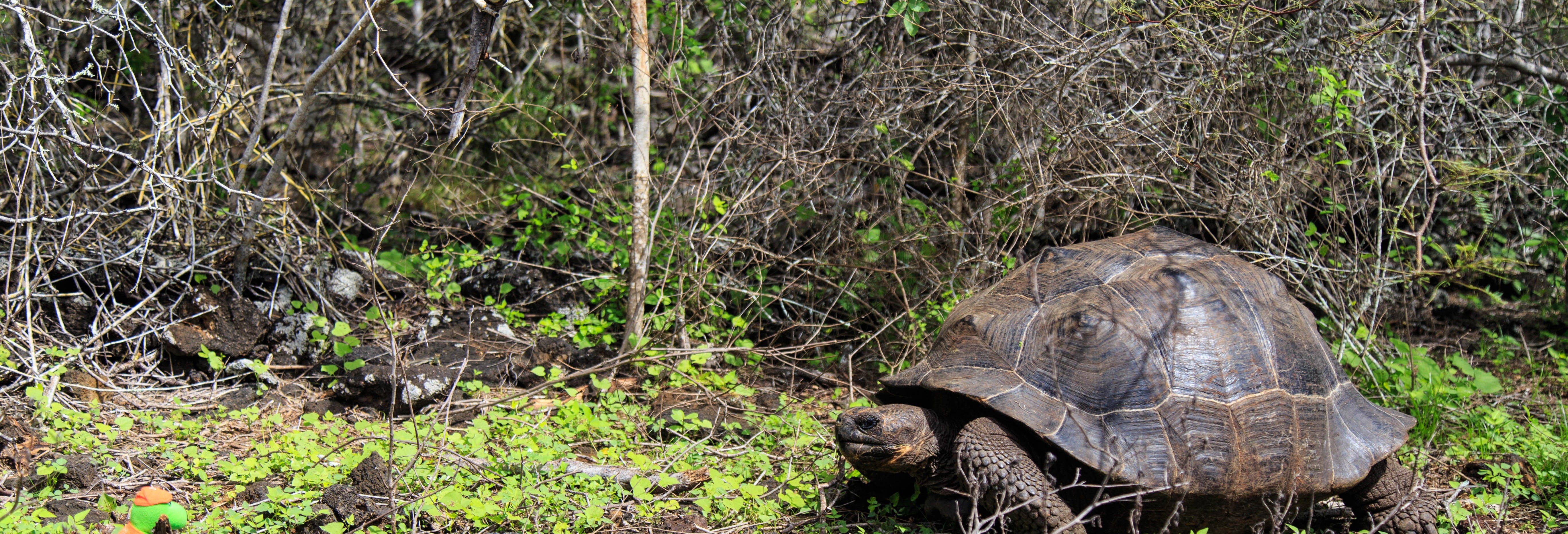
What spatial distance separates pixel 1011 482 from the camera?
2.41 m

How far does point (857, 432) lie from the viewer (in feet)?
8.43

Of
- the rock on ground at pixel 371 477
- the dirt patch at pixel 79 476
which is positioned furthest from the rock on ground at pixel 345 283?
the rock on ground at pixel 371 477

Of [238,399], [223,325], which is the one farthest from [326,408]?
[223,325]

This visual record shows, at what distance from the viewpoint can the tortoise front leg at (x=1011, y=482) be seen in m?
2.40

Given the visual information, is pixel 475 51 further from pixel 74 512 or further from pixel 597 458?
pixel 74 512

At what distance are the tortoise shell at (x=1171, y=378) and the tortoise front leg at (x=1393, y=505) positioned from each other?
157 mm

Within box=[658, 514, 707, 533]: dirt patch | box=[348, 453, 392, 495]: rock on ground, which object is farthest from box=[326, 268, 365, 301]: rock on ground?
box=[658, 514, 707, 533]: dirt patch

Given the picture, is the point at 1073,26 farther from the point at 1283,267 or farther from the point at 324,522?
the point at 324,522

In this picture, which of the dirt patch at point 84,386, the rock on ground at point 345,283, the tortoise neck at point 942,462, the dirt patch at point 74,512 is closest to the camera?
the dirt patch at point 74,512

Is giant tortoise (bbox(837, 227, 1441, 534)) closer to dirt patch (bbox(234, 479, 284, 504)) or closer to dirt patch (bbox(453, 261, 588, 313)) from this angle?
dirt patch (bbox(234, 479, 284, 504))

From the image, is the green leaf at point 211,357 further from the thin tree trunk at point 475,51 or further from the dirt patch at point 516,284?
the thin tree trunk at point 475,51

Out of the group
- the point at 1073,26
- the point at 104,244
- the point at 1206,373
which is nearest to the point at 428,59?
the point at 104,244

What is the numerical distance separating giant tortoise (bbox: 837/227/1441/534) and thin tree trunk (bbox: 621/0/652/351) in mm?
1532

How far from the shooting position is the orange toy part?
2396 millimetres
